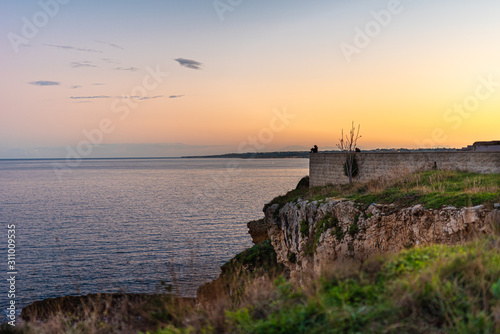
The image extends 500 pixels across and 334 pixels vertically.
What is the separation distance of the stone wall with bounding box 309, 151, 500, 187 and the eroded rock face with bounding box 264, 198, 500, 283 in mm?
7425

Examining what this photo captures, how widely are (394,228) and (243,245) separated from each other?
18714mm

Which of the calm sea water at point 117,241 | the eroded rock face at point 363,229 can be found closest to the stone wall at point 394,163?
the eroded rock face at point 363,229

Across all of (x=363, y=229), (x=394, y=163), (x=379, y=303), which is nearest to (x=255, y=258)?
(x=394, y=163)

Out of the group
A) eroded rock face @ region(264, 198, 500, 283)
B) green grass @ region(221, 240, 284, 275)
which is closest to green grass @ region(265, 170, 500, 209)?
eroded rock face @ region(264, 198, 500, 283)

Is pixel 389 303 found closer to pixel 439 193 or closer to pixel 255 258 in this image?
pixel 439 193

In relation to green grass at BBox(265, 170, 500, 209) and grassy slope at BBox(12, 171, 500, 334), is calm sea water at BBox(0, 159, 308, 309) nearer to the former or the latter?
grassy slope at BBox(12, 171, 500, 334)

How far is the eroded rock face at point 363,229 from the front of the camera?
1034 cm

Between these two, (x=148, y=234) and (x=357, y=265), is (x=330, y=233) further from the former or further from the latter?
(x=148, y=234)

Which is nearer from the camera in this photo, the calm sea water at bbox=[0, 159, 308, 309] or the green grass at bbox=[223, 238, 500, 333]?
the green grass at bbox=[223, 238, 500, 333]

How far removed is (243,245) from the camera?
29984 millimetres

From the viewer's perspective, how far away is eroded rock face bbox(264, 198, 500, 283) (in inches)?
407

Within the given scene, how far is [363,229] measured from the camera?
1363 centimetres

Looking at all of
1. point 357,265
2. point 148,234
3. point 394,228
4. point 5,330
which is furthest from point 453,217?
point 148,234

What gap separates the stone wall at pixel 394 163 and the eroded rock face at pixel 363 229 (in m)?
7.42
